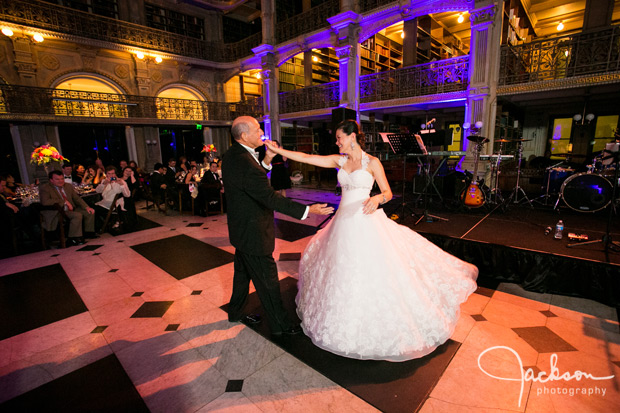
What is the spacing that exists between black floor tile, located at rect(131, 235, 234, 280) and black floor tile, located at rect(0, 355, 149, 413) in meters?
1.65

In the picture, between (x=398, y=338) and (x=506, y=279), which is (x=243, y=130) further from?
(x=506, y=279)

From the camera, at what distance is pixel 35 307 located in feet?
10.1

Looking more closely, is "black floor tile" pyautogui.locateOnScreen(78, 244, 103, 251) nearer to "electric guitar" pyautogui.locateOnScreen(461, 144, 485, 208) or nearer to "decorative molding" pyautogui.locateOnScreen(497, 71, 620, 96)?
"electric guitar" pyautogui.locateOnScreen(461, 144, 485, 208)

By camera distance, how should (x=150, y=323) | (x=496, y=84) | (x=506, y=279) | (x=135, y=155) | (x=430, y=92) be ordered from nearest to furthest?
(x=150, y=323), (x=506, y=279), (x=496, y=84), (x=430, y=92), (x=135, y=155)

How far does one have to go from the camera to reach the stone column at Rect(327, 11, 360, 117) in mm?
9508

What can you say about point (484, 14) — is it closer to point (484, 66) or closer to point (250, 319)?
point (484, 66)

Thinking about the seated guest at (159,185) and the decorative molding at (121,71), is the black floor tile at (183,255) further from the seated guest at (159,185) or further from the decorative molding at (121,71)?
the decorative molding at (121,71)

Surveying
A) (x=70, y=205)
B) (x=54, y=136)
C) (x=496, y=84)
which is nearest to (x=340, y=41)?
(x=496, y=84)

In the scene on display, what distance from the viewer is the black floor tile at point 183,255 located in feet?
13.0

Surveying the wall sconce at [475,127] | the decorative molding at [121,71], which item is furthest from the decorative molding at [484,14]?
the decorative molding at [121,71]

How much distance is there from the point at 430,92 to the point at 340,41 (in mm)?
3535

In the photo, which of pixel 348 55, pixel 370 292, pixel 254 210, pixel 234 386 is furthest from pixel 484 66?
pixel 234 386

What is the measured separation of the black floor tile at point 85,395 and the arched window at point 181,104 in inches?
508

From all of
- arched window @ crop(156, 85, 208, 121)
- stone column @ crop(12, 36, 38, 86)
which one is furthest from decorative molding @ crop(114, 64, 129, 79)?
stone column @ crop(12, 36, 38, 86)
